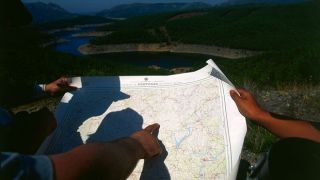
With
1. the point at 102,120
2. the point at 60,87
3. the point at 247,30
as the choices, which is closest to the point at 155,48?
the point at 247,30

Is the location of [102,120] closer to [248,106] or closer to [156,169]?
[156,169]

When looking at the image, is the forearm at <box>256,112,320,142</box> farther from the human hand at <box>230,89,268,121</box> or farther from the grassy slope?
the grassy slope

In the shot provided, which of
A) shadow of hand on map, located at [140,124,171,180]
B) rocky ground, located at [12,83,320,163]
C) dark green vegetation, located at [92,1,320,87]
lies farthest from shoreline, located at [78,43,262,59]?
shadow of hand on map, located at [140,124,171,180]

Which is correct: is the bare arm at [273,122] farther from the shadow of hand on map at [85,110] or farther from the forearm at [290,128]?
the shadow of hand on map at [85,110]

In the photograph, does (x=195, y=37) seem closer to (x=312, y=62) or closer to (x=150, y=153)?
(x=312, y=62)

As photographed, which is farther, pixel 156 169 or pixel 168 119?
pixel 168 119

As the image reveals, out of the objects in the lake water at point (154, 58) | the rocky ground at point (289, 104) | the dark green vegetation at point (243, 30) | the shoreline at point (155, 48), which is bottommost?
the lake water at point (154, 58)

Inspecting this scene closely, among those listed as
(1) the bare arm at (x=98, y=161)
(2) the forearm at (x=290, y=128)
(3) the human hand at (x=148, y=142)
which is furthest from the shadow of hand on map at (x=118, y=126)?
(2) the forearm at (x=290, y=128)
